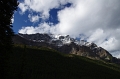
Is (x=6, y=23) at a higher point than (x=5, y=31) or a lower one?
higher

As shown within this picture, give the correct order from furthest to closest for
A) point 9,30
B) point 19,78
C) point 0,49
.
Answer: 1. point 19,78
2. point 9,30
3. point 0,49

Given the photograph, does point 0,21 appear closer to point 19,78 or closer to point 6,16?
point 6,16

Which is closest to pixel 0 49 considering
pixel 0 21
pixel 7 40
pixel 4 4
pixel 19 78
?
pixel 7 40

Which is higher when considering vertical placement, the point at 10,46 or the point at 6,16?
the point at 6,16

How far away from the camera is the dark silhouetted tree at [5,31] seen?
14.0 m

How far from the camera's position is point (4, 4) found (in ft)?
48.8

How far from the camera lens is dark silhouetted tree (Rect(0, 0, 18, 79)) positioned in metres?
14.0

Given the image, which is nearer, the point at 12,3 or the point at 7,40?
the point at 7,40

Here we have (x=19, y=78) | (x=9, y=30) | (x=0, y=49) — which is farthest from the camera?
(x=19, y=78)

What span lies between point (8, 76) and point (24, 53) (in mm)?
3953

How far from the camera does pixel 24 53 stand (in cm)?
1841

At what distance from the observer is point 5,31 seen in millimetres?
14500

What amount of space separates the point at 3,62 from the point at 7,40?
1.66m

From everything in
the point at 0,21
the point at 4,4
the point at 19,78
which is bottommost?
the point at 19,78
